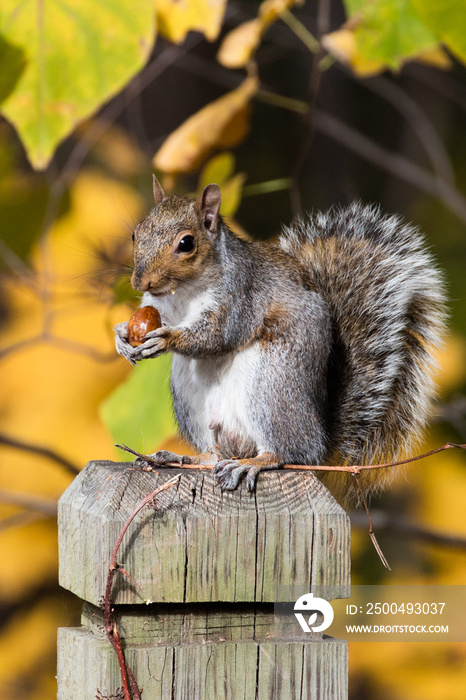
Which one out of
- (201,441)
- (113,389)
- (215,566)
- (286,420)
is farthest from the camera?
(113,389)

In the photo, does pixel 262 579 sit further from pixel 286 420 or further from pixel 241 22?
pixel 241 22

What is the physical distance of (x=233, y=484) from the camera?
0.73 meters

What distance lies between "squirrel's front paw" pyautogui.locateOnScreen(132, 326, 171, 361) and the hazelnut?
0.01 metres

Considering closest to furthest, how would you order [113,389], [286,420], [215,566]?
[215,566] < [286,420] < [113,389]

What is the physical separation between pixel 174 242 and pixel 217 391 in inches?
8.7

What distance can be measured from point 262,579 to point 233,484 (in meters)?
0.10

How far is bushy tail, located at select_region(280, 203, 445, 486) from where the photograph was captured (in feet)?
3.71

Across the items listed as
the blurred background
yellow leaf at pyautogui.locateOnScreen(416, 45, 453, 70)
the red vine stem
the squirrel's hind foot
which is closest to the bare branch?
the blurred background

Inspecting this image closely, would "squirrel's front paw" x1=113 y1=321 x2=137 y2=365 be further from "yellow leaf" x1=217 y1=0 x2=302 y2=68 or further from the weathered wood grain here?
"yellow leaf" x1=217 y1=0 x2=302 y2=68

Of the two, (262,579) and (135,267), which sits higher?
(135,267)

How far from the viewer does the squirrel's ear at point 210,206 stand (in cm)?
107

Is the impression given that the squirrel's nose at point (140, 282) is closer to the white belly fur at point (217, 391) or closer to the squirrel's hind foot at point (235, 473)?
the white belly fur at point (217, 391)

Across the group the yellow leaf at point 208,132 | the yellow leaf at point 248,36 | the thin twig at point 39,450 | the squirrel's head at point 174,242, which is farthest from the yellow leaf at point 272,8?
the thin twig at point 39,450

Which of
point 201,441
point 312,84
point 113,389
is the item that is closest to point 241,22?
point 312,84
